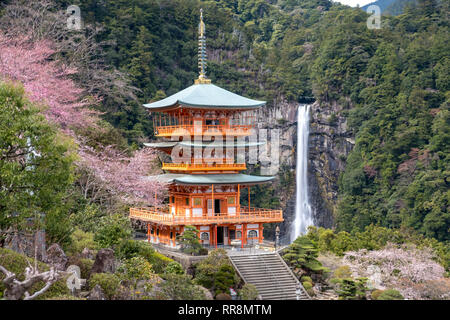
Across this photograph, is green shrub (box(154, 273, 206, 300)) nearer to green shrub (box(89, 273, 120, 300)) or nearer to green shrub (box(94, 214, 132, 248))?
green shrub (box(89, 273, 120, 300))

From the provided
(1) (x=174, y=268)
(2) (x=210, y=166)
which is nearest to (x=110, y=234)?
(1) (x=174, y=268)

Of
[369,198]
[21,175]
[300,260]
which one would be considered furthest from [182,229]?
[369,198]

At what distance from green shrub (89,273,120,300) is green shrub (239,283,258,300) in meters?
4.96

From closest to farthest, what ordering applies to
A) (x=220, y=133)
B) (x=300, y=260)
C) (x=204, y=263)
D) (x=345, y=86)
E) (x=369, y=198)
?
(x=204, y=263)
(x=300, y=260)
(x=220, y=133)
(x=369, y=198)
(x=345, y=86)

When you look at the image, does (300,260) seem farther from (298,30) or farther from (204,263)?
(298,30)

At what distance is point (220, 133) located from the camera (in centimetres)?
2873

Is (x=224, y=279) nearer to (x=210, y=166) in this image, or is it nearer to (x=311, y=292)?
(x=311, y=292)

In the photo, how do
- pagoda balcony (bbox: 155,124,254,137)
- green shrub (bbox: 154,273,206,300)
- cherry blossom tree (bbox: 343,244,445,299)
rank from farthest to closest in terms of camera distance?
pagoda balcony (bbox: 155,124,254,137) < cherry blossom tree (bbox: 343,244,445,299) < green shrub (bbox: 154,273,206,300)

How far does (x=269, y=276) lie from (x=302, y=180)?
33.7 meters

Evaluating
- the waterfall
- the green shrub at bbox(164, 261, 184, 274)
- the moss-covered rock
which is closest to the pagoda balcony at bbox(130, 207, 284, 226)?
the green shrub at bbox(164, 261, 184, 274)

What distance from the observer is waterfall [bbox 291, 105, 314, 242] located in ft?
182

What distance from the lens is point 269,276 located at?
80.1 feet

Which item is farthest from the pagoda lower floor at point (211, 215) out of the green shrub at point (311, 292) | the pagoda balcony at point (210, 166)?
the green shrub at point (311, 292)

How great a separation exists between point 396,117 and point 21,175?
4308 cm
